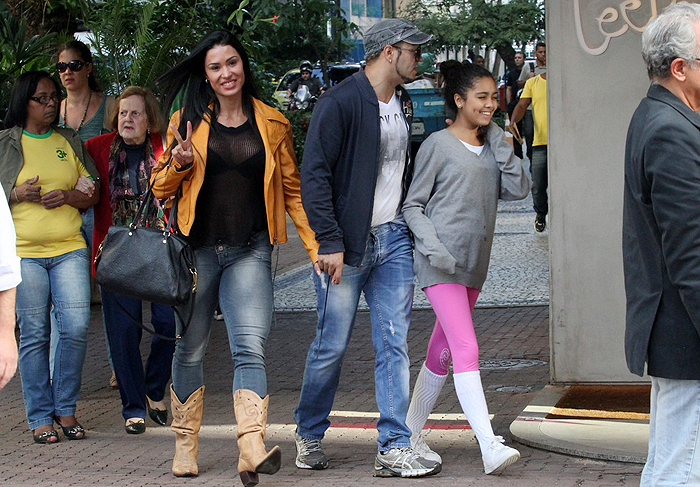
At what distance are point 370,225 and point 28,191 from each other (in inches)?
80.8

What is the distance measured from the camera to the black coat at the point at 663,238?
335 centimetres

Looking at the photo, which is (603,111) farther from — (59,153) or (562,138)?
(59,153)

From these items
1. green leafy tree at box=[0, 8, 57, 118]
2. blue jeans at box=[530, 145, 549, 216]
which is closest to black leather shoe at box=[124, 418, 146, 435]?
green leafy tree at box=[0, 8, 57, 118]

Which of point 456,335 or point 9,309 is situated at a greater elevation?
point 9,309

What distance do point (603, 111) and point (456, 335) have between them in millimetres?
1940

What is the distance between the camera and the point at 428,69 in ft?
Answer: 84.0

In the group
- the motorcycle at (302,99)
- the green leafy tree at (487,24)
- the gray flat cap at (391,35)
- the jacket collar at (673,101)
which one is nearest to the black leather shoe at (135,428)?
the gray flat cap at (391,35)

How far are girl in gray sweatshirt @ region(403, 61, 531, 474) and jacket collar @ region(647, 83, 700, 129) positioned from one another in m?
1.76

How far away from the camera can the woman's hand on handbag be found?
246 inches

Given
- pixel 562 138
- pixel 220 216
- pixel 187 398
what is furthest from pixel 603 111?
pixel 187 398

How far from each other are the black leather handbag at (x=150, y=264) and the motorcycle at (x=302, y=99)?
1909 cm

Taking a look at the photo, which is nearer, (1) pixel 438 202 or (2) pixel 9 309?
(2) pixel 9 309

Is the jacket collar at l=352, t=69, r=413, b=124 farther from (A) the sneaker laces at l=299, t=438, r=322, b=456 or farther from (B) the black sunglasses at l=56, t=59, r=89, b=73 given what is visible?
(B) the black sunglasses at l=56, t=59, r=89, b=73

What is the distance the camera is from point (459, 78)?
538 cm
